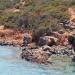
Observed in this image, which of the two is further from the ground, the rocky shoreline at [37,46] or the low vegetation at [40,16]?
the low vegetation at [40,16]

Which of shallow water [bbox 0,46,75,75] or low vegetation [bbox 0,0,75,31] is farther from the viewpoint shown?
low vegetation [bbox 0,0,75,31]

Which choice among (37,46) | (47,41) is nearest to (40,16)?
(37,46)

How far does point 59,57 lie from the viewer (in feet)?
101

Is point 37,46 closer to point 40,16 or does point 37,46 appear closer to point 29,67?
point 29,67

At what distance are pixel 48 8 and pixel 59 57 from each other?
22.6 m

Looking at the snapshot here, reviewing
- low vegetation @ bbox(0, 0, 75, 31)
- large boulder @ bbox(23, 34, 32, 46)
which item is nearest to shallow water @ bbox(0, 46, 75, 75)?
large boulder @ bbox(23, 34, 32, 46)

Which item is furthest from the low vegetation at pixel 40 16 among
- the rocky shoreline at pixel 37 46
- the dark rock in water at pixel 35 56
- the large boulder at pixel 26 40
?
the dark rock in water at pixel 35 56

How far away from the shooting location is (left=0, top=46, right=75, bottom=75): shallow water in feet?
79.7

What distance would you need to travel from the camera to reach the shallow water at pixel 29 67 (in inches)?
957

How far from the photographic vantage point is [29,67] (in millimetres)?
26391

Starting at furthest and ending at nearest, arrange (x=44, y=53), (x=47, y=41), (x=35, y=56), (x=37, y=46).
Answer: (x=37, y=46) → (x=47, y=41) → (x=44, y=53) → (x=35, y=56)

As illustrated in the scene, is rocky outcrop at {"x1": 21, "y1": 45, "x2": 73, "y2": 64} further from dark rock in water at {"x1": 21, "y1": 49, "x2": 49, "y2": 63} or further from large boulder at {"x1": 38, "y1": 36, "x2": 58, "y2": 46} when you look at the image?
large boulder at {"x1": 38, "y1": 36, "x2": 58, "y2": 46}

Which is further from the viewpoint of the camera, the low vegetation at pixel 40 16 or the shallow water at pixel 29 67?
the low vegetation at pixel 40 16

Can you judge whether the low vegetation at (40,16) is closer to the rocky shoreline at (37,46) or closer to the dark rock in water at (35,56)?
the rocky shoreline at (37,46)
